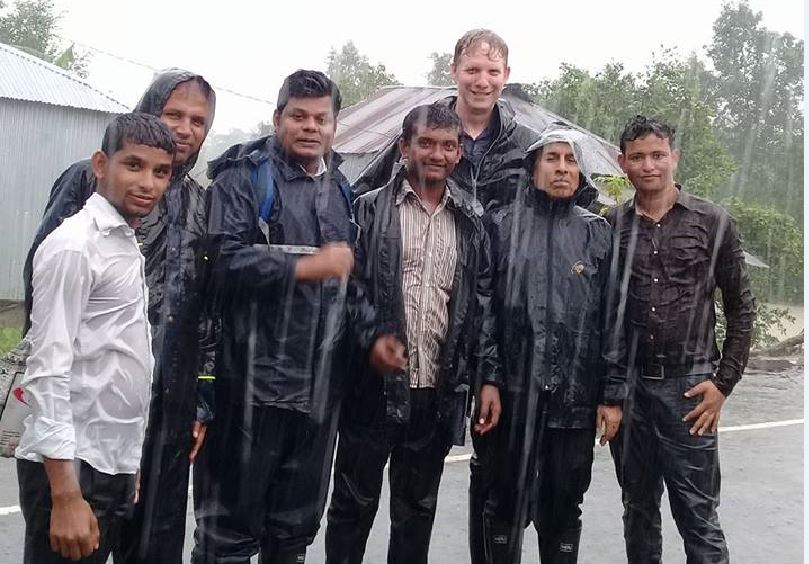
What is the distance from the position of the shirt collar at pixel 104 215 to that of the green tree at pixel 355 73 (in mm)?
18928

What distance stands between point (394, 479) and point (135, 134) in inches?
62.2

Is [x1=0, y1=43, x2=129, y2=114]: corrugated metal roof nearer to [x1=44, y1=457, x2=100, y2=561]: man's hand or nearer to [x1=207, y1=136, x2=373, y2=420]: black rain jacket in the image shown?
[x1=207, y1=136, x2=373, y2=420]: black rain jacket

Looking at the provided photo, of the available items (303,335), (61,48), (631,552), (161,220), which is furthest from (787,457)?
(61,48)

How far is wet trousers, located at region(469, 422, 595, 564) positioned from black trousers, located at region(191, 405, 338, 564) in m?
0.74

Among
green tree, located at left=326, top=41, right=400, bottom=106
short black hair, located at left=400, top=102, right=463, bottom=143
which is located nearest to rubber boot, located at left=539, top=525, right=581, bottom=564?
short black hair, located at left=400, top=102, right=463, bottom=143

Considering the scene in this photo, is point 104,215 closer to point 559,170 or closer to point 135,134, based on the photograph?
point 135,134

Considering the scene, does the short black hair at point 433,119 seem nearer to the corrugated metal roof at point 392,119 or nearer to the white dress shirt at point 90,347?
the white dress shirt at point 90,347

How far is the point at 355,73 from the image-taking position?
75.8 ft

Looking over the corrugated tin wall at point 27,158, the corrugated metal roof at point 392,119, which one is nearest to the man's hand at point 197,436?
the corrugated metal roof at point 392,119

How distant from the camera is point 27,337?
2.26 m

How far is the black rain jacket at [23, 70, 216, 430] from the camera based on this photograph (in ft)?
8.54

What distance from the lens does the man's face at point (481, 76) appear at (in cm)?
348

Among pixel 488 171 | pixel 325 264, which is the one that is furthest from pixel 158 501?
pixel 488 171

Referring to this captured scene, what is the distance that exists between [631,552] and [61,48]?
25.4 m
